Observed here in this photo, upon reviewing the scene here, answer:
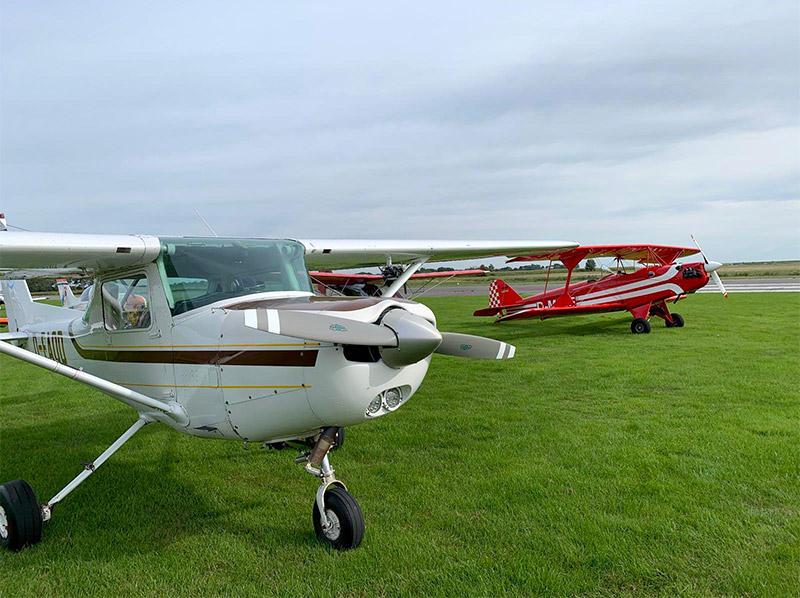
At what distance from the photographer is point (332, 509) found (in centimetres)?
351

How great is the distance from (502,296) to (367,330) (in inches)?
559

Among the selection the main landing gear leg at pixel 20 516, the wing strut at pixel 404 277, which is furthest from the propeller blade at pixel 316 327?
the wing strut at pixel 404 277

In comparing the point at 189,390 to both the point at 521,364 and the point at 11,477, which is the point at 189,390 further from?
the point at 521,364

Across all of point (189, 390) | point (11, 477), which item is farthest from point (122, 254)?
point (11, 477)

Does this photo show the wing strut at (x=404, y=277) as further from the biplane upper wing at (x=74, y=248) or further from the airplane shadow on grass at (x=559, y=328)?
the airplane shadow on grass at (x=559, y=328)

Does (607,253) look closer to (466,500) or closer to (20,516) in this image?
(466,500)

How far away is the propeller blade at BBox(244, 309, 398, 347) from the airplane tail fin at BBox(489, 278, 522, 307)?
14062 millimetres

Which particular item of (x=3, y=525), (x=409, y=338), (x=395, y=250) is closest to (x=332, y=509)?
(x=409, y=338)

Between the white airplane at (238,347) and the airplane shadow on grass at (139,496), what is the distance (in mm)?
299

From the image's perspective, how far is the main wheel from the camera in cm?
339

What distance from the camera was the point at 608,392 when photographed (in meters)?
7.29

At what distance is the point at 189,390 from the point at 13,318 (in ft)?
16.5

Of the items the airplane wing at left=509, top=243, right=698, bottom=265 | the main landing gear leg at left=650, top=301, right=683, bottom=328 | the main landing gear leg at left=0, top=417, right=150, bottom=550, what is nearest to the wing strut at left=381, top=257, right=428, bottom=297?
the main landing gear leg at left=0, top=417, right=150, bottom=550

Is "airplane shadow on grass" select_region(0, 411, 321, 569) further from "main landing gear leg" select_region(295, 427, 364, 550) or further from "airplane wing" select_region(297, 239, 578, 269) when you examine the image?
"airplane wing" select_region(297, 239, 578, 269)
